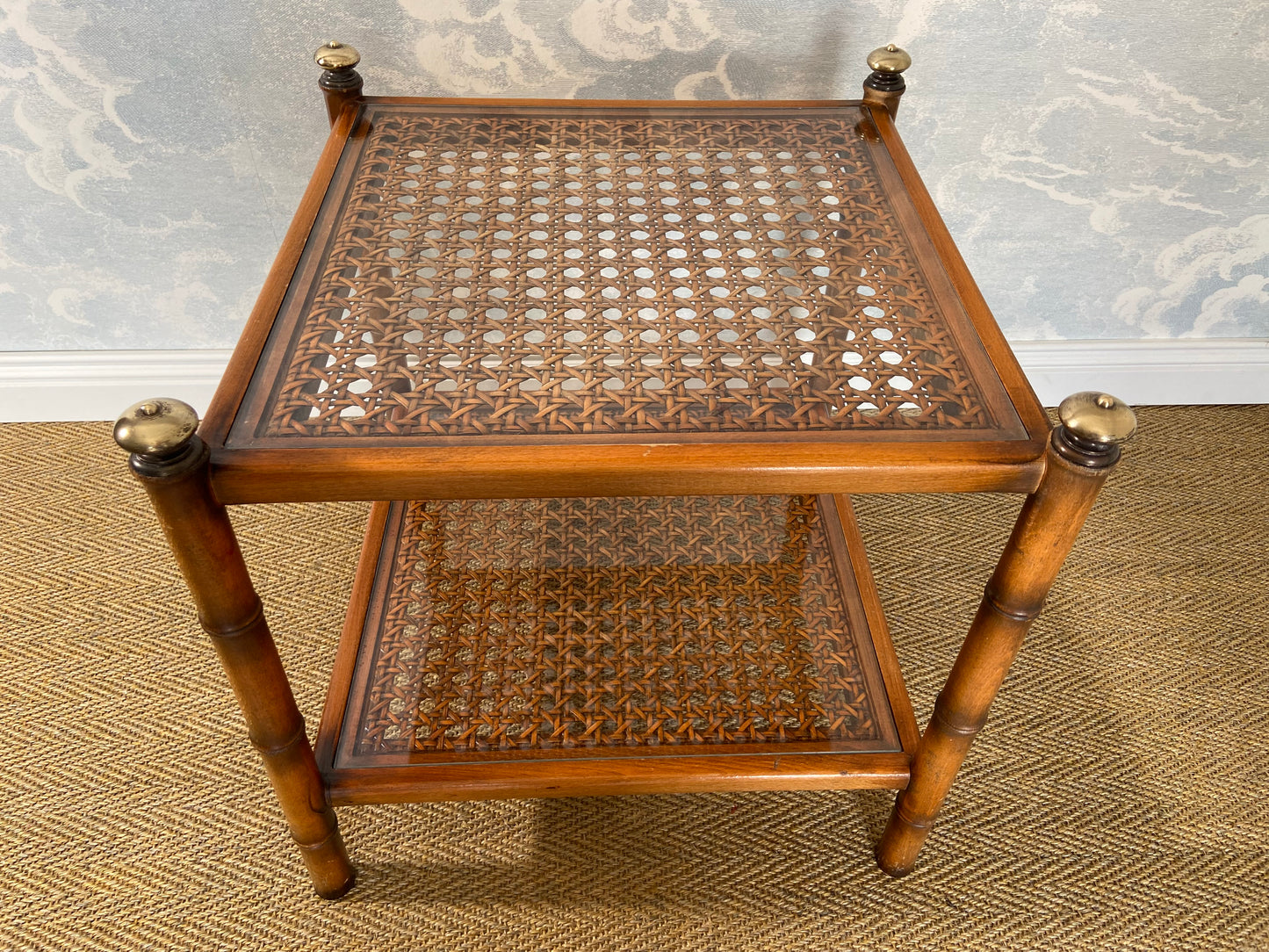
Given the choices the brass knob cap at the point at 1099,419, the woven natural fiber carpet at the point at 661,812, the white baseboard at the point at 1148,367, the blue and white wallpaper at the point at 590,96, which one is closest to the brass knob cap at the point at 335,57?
the blue and white wallpaper at the point at 590,96

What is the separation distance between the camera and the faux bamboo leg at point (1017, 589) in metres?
0.57

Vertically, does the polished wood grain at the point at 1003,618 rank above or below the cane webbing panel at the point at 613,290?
below

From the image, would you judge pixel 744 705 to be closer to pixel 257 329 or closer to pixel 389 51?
pixel 257 329

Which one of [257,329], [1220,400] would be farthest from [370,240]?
[1220,400]

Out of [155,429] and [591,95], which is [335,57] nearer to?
[591,95]

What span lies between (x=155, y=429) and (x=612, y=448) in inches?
10.1

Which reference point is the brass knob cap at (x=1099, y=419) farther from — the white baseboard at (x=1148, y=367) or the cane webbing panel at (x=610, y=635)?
the white baseboard at (x=1148, y=367)

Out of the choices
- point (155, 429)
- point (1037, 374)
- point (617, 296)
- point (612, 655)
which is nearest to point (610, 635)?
point (612, 655)

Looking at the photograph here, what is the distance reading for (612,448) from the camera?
0.61 m

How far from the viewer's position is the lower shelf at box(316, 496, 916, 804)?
79cm

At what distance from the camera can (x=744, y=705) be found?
2.78 ft

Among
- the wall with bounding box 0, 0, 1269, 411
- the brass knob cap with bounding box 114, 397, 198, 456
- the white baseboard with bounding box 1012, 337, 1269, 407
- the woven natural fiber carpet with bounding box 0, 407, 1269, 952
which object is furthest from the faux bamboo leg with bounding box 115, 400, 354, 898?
the white baseboard with bounding box 1012, 337, 1269, 407

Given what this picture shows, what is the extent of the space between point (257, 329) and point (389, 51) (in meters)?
0.52

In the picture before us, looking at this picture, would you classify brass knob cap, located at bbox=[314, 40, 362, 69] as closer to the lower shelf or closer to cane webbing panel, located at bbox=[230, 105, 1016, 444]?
cane webbing panel, located at bbox=[230, 105, 1016, 444]
